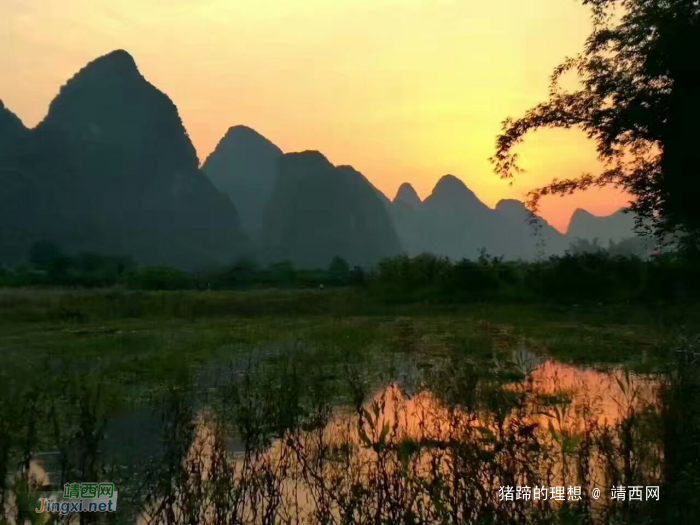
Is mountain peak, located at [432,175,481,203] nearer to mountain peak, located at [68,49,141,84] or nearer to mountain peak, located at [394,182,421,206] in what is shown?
mountain peak, located at [394,182,421,206]

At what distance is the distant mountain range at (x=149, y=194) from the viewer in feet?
176

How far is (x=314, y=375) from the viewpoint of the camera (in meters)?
5.54

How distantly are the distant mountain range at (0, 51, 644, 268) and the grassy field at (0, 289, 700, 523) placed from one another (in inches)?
887

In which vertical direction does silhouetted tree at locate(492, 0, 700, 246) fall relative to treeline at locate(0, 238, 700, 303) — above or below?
above

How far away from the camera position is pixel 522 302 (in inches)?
664

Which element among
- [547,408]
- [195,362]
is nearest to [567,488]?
[547,408]

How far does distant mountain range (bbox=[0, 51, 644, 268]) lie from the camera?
176ft

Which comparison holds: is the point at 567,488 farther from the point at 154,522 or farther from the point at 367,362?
the point at 367,362

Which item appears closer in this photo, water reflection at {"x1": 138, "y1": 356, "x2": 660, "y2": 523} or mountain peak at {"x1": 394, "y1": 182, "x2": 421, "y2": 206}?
water reflection at {"x1": 138, "y1": 356, "x2": 660, "y2": 523}

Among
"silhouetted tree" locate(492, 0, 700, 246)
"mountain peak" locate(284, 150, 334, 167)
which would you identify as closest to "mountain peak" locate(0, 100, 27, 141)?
"mountain peak" locate(284, 150, 334, 167)

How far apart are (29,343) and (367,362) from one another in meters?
5.74

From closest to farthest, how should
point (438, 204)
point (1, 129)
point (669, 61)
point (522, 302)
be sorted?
point (669, 61)
point (522, 302)
point (1, 129)
point (438, 204)

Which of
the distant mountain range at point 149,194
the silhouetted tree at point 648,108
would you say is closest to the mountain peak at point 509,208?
the distant mountain range at point 149,194

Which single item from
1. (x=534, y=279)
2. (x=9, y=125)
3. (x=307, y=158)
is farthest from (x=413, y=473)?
(x=307, y=158)
